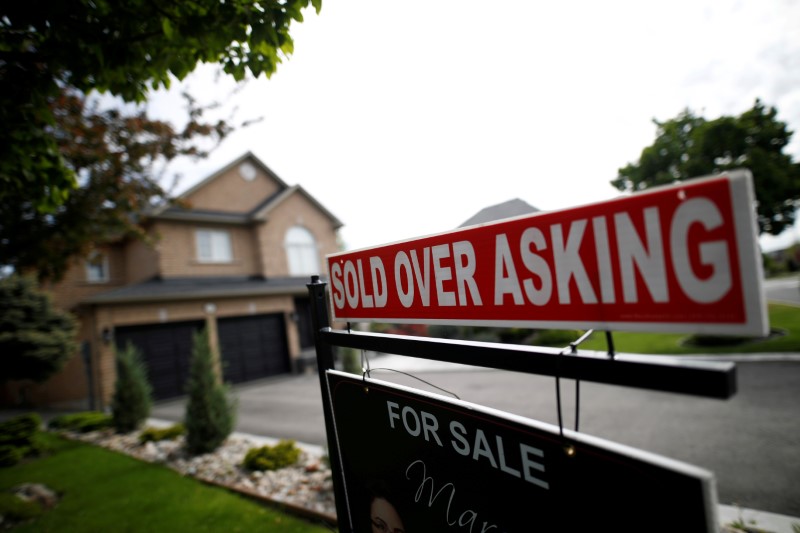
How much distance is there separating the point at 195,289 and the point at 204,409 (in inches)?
372

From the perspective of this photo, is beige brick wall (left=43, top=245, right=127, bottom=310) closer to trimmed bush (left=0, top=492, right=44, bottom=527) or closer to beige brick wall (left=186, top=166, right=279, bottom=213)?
beige brick wall (left=186, top=166, right=279, bottom=213)

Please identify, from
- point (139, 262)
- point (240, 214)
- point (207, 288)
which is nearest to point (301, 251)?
point (240, 214)

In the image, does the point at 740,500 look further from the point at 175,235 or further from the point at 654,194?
the point at 175,235

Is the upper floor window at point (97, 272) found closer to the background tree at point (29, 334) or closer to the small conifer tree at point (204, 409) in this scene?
the background tree at point (29, 334)

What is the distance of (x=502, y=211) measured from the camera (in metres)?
1.54

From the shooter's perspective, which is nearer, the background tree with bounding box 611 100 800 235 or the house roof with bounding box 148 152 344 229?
the background tree with bounding box 611 100 800 235

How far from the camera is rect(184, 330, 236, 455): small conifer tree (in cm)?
663

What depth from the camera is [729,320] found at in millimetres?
831

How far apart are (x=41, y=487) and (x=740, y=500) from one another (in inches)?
361

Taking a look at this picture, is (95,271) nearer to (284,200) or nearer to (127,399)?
(284,200)

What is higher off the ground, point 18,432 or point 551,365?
point 551,365

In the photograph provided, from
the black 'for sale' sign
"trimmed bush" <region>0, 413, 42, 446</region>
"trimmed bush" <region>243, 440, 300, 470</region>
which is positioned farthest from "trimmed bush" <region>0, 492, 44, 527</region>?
the black 'for sale' sign

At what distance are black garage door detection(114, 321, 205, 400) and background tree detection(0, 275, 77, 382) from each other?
5.96ft

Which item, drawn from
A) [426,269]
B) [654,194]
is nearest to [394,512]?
[426,269]
